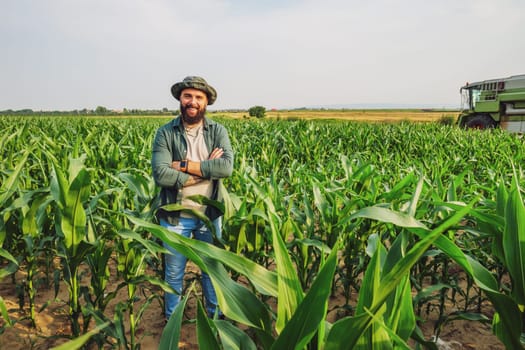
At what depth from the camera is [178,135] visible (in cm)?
207

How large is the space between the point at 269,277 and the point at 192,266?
8.05 feet

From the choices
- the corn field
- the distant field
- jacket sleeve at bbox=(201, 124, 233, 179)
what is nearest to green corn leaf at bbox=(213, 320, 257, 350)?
the corn field

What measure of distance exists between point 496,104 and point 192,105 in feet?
55.3

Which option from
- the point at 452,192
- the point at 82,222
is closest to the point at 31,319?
the point at 82,222

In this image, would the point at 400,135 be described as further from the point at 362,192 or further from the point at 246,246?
the point at 246,246

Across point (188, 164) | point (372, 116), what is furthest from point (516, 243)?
point (372, 116)

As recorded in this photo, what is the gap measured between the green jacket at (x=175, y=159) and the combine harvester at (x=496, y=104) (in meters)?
15.5

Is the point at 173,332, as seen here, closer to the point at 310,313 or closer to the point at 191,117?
the point at 310,313

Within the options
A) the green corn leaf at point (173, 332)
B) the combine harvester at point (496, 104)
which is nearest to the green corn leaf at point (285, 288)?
the green corn leaf at point (173, 332)

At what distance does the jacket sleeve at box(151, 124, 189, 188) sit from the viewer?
76.1 inches

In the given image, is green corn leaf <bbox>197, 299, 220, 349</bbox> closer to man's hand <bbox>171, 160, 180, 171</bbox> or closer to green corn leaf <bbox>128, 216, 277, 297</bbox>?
green corn leaf <bbox>128, 216, 277, 297</bbox>

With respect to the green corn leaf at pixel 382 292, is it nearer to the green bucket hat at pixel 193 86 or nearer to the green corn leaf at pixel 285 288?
the green corn leaf at pixel 285 288

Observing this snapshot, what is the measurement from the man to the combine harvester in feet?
50.9

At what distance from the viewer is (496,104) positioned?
14531mm
